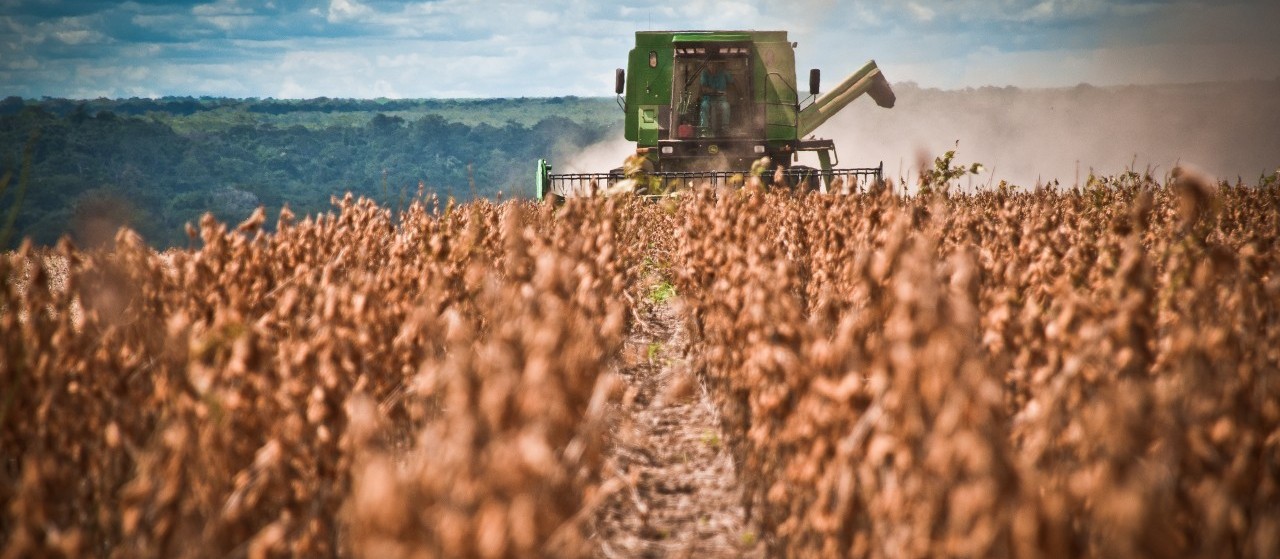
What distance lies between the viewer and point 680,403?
491 centimetres

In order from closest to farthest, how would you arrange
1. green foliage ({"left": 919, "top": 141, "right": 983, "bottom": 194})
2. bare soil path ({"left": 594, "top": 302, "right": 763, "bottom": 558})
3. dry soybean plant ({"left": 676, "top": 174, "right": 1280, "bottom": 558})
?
dry soybean plant ({"left": 676, "top": 174, "right": 1280, "bottom": 558})
bare soil path ({"left": 594, "top": 302, "right": 763, "bottom": 558})
green foliage ({"left": 919, "top": 141, "right": 983, "bottom": 194})

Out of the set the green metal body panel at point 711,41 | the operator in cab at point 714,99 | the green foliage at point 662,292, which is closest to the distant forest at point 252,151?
the green metal body panel at point 711,41

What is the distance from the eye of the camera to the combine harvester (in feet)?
45.4

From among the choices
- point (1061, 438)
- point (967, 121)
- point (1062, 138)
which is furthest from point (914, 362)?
point (967, 121)

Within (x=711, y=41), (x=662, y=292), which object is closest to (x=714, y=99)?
(x=711, y=41)

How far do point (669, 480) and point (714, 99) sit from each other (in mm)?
10997

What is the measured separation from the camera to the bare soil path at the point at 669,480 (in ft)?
10.4

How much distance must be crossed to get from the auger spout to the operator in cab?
198cm

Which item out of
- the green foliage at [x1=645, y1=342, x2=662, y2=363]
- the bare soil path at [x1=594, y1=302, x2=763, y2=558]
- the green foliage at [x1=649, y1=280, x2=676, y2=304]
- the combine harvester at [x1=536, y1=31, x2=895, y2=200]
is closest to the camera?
the bare soil path at [x1=594, y1=302, x2=763, y2=558]

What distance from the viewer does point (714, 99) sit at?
14.2m

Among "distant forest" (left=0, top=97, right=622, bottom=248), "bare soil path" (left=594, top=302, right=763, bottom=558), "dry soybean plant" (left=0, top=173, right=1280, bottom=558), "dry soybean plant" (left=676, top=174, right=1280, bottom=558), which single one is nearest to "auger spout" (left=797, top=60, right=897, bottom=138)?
"distant forest" (left=0, top=97, right=622, bottom=248)

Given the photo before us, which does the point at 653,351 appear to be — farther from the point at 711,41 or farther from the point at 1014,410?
the point at 711,41

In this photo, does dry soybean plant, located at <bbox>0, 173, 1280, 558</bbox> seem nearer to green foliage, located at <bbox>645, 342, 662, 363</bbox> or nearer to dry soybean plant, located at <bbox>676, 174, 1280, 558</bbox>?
dry soybean plant, located at <bbox>676, 174, 1280, 558</bbox>

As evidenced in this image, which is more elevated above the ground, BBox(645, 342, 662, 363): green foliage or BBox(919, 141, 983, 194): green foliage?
BBox(919, 141, 983, 194): green foliage
